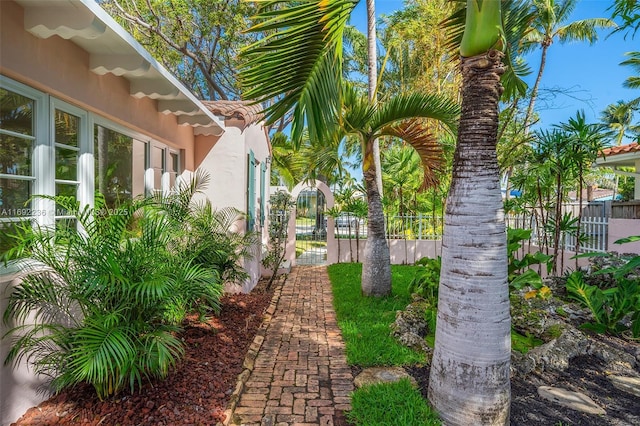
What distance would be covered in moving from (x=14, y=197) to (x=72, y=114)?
46.3 inches

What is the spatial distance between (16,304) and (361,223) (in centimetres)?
967

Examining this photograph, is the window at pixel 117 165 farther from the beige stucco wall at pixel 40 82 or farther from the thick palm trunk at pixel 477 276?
the thick palm trunk at pixel 477 276

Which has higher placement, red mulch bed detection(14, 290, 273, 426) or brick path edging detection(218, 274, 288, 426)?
red mulch bed detection(14, 290, 273, 426)

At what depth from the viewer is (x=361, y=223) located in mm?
11750

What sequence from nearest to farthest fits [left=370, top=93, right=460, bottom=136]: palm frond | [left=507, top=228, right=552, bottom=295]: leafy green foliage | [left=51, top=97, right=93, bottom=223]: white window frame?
[left=51, top=97, right=93, bottom=223]: white window frame → [left=507, top=228, right=552, bottom=295]: leafy green foliage → [left=370, top=93, right=460, bottom=136]: palm frond

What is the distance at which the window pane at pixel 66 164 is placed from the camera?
3657mm

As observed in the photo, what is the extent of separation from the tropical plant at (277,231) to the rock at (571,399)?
567cm

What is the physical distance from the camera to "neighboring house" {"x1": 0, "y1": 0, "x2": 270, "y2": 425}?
2877 mm

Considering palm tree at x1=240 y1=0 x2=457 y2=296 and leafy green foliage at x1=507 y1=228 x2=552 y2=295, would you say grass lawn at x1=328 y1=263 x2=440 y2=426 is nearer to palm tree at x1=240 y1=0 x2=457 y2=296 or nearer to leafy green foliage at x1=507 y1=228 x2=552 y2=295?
leafy green foliage at x1=507 y1=228 x2=552 y2=295

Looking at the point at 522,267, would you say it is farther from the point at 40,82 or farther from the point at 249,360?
the point at 40,82

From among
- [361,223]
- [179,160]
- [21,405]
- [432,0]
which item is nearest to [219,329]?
[21,405]

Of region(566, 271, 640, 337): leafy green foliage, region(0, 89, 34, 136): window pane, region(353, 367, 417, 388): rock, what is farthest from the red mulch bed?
region(566, 271, 640, 337): leafy green foliage

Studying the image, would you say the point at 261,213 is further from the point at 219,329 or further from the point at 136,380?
the point at 136,380

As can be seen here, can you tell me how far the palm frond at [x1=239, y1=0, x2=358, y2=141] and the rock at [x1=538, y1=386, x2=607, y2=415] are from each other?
3.32 meters
